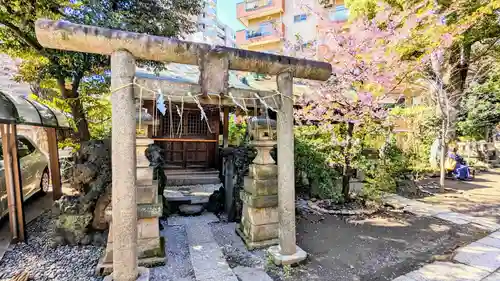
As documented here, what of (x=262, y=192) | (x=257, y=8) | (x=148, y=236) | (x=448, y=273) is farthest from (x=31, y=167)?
(x=257, y=8)

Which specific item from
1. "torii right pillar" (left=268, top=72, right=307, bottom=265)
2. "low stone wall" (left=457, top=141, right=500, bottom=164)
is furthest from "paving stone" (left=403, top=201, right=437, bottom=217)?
"low stone wall" (left=457, top=141, right=500, bottom=164)

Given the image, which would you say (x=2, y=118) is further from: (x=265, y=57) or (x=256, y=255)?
(x=256, y=255)

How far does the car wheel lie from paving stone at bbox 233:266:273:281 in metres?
6.33

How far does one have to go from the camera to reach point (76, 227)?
3846 millimetres

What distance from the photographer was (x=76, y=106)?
19.0 feet

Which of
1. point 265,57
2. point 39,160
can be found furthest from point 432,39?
point 39,160

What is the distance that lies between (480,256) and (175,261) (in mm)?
4607

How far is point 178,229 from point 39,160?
448 centimetres

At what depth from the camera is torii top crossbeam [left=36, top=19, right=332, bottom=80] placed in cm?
239

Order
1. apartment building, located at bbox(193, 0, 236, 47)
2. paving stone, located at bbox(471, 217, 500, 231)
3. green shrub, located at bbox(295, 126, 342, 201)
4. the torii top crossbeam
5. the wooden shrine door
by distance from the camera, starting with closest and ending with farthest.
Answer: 1. the torii top crossbeam
2. paving stone, located at bbox(471, 217, 500, 231)
3. green shrub, located at bbox(295, 126, 342, 201)
4. the wooden shrine door
5. apartment building, located at bbox(193, 0, 236, 47)

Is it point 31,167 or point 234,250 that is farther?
point 31,167

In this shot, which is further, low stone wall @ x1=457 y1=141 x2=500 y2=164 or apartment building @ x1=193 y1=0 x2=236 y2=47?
apartment building @ x1=193 y1=0 x2=236 y2=47

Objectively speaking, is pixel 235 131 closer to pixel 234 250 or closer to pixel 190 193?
pixel 190 193

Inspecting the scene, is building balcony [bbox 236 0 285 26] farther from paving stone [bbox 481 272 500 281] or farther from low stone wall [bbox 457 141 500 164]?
paving stone [bbox 481 272 500 281]
